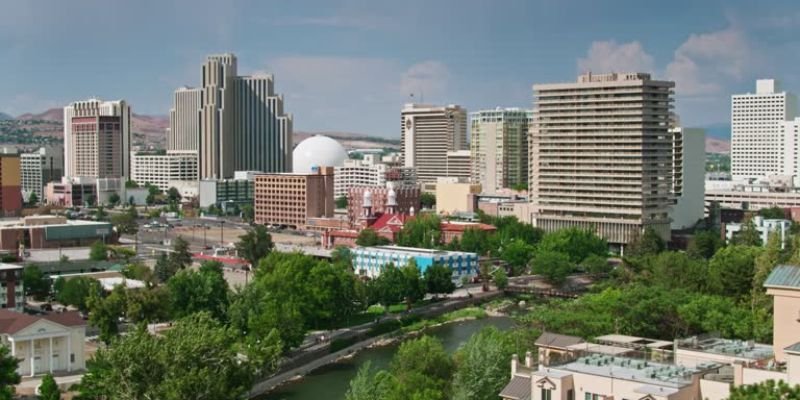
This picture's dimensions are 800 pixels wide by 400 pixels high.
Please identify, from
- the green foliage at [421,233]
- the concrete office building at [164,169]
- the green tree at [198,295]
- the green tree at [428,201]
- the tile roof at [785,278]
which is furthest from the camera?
the concrete office building at [164,169]

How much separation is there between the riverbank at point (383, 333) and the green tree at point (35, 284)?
26.3ft

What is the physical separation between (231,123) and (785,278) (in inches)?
2401

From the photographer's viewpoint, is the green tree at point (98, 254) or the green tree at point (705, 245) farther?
the green tree at point (705, 245)

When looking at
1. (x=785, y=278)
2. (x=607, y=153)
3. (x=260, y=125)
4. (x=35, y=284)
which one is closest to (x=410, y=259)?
(x=35, y=284)

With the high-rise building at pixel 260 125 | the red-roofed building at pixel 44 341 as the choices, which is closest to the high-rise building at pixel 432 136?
the high-rise building at pixel 260 125

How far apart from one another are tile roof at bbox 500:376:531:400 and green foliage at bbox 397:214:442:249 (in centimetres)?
2436

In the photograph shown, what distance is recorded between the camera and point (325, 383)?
57.2 feet

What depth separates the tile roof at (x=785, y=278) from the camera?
8.91 m

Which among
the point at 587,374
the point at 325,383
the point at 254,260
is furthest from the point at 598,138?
the point at 587,374

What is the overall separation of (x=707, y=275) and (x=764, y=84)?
54318 millimetres

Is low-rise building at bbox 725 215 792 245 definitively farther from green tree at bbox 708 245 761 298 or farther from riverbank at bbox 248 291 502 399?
green tree at bbox 708 245 761 298

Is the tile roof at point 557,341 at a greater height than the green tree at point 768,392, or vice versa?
the green tree at point 768,392

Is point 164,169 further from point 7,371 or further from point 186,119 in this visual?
point 7,371

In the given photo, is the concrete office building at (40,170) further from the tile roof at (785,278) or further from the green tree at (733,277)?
the tile roof at (785,278)
